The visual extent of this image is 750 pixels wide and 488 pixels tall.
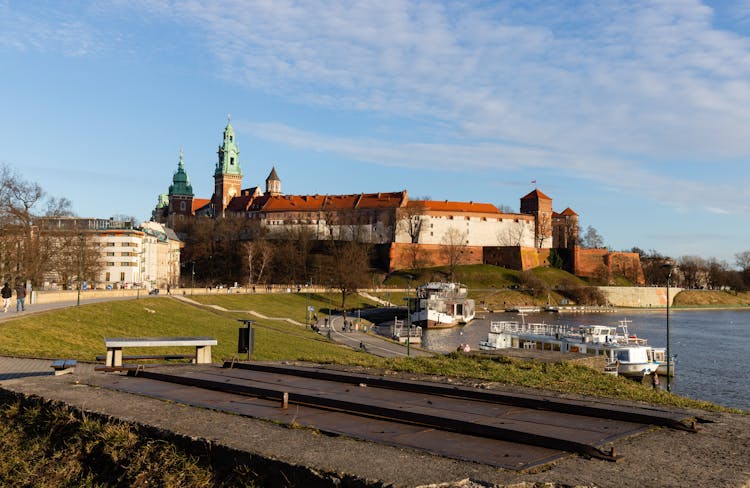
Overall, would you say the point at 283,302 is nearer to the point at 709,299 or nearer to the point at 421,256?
the point at 421,256

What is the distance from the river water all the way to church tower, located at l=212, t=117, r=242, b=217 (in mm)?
98296

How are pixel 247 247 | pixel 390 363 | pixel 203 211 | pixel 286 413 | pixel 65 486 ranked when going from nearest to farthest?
pixel 65 486 < pixel 286 413 < pixel 390 363 < pixel 247 247 < pixel 203 211

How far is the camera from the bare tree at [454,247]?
141 meters

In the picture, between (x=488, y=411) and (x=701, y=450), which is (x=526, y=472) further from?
(x=488, y=411)

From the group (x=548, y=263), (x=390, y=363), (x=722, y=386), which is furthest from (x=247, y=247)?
(x=390, y=363)

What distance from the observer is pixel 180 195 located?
184 meters

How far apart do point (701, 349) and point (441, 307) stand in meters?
33.1

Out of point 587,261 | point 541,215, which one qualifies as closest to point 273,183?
point 541,215

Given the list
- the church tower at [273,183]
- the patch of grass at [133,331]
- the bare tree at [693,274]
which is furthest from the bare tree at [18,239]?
the bare tree at [693,274]

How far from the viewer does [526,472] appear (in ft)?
22.7

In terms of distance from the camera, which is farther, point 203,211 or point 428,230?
point 203,211

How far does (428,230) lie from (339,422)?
146 m

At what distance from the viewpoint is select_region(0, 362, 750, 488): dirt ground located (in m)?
6.72

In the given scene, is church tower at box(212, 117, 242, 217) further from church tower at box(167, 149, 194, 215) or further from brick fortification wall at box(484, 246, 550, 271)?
brick fortification wall at box(484, 246, 550, 271)
